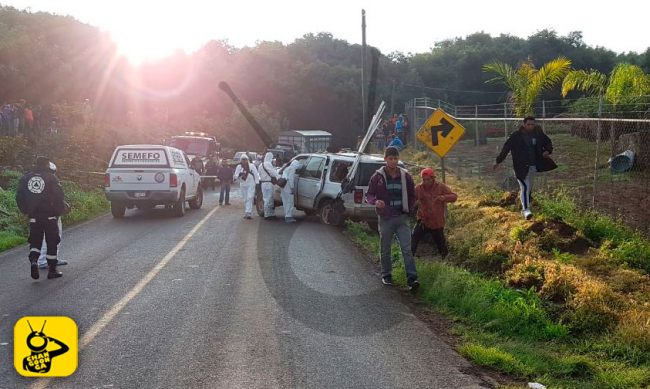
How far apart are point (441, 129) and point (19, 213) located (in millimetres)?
10500

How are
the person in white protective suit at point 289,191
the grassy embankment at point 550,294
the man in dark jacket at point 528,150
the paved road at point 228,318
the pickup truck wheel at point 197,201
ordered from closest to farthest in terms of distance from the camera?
the paved road at point 228,318, the grassy embankment at point 550,294, the man in dark jacket at point 528,150, the person in white protective suit at point 289,191, the pickup truck wheel at point 197,201

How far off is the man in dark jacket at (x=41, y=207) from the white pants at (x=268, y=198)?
859 cm

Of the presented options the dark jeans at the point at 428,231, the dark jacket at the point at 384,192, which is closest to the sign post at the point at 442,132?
the dark jeans at the point at 428,231

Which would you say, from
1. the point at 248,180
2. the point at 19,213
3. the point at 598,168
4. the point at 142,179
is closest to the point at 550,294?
the point at 598,168

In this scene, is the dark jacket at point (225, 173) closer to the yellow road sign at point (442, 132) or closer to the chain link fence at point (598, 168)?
the chain link fence at point (598, 168)

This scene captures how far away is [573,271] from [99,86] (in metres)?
38.9

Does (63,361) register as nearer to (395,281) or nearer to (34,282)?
(34,282)

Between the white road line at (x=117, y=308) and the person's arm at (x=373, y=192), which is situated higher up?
the person's arm at (x=373, y=192)

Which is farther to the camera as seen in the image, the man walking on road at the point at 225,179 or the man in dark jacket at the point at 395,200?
the man walking on road at the point at 225,179

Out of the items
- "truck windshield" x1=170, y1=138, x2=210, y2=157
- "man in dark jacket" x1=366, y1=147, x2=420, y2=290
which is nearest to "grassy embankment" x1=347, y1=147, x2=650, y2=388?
"man in dark jacket" x1=366, y1=147, x2=420, y2=290

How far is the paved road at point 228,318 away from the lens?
5.81m

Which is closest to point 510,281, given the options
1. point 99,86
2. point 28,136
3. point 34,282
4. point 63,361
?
point 63,361

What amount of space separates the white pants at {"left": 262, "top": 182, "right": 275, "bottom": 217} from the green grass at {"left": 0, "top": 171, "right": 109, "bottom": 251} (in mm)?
5037

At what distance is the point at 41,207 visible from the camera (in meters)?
10.1
